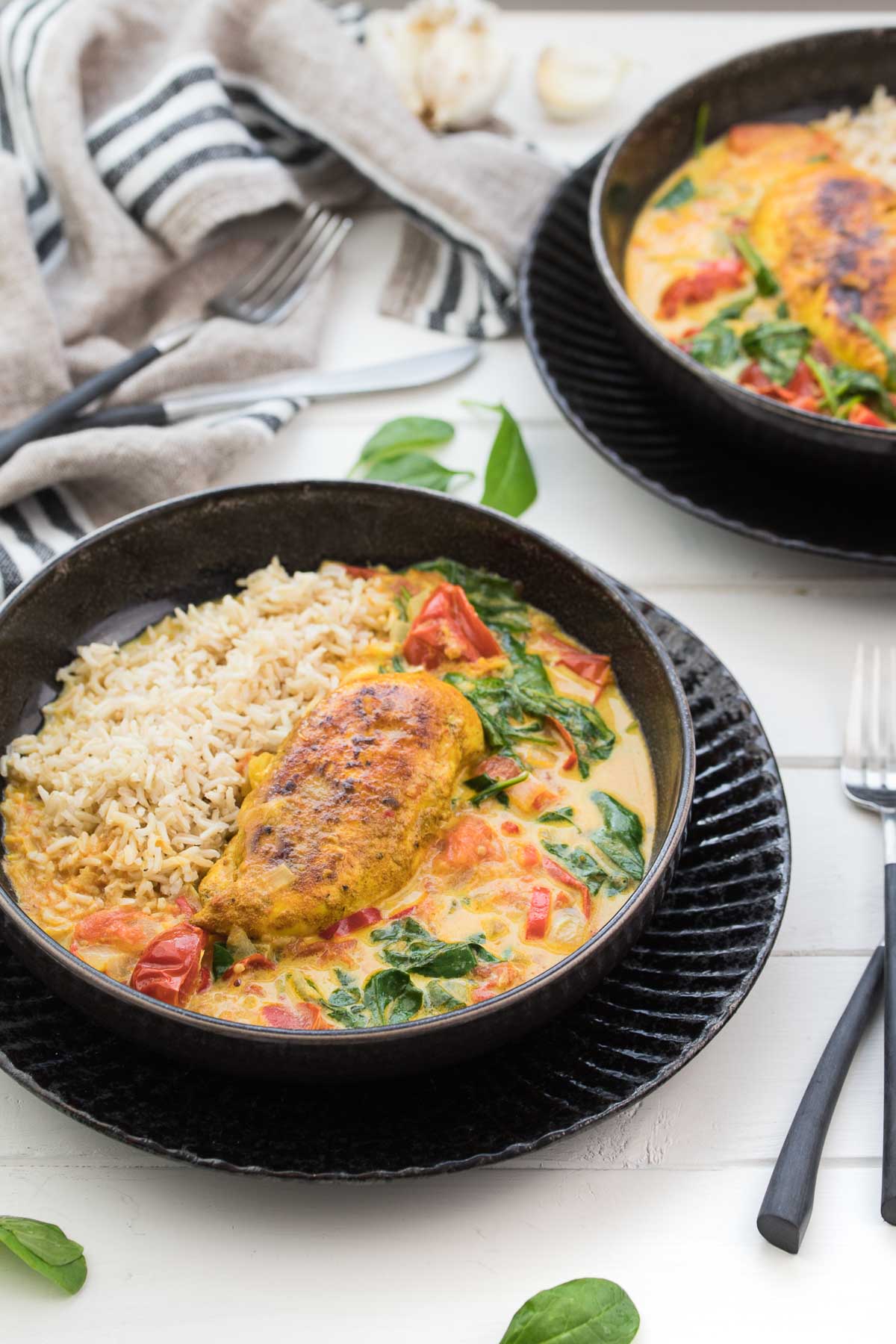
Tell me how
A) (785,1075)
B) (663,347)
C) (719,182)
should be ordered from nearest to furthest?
1. (785,1075)
2. (663,347)
3. (719,182)

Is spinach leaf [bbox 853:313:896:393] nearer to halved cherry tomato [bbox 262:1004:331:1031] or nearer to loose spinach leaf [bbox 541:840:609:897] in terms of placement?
loose spinach leaf [bbox 541:840:609:897]

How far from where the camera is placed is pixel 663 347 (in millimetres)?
3840

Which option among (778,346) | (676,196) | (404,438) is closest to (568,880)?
(404,438)

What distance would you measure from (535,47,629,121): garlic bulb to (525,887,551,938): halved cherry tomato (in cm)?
352

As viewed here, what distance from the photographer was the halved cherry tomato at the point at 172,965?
261 cm

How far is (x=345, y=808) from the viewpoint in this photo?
2.82m

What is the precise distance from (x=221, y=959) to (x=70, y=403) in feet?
6.47

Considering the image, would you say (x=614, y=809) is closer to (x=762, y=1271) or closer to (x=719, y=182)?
(x=762, y=1271)

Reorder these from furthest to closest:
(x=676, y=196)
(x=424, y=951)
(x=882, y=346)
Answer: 1. (x=676, y=196)
2. (x=882, y=346)
3. (x=424, y=951)

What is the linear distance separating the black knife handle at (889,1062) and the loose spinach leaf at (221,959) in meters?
1.23

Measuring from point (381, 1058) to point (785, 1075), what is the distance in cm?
90

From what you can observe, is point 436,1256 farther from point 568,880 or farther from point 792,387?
point 792,387

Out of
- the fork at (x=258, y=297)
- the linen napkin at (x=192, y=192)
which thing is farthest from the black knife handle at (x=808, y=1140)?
the fork at (x=258, y=297)

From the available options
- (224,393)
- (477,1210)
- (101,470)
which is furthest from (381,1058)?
(224,393)
